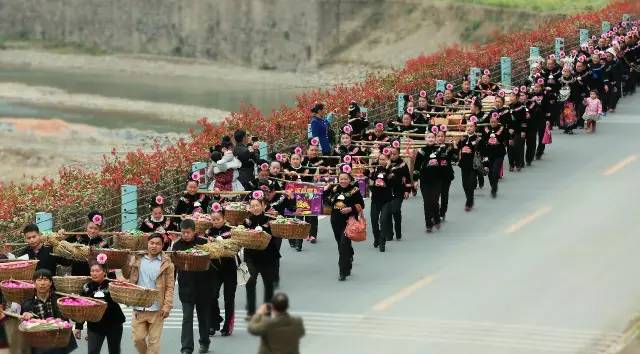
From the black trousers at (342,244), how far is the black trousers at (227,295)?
286 centimetres

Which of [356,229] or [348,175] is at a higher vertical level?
[348,175]

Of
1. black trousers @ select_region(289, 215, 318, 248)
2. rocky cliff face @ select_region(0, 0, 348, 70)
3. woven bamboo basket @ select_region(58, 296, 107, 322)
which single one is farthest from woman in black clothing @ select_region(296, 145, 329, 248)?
rocky cliff face @ select_region(0, 0, 348, 70)

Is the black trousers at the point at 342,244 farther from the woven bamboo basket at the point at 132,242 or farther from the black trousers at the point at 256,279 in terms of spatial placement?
the woven bamboo basket at the point at 132,242

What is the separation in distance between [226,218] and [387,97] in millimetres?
13056

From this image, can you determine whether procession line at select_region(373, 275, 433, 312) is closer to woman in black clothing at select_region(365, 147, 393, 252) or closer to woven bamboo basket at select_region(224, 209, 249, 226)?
woman in black clothing at select_region(365, 147, 393, 252)

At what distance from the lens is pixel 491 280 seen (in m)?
25.8

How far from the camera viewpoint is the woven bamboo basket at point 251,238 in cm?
2303

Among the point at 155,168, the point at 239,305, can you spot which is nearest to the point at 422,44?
the point at 155,168

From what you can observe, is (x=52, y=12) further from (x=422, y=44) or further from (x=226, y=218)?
(x=226, y=218)

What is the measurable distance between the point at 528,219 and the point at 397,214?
9.17 feet

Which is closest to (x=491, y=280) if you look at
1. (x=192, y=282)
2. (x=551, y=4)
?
(x=192, y=282)

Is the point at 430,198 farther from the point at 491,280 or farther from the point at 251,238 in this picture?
the point at 251,238

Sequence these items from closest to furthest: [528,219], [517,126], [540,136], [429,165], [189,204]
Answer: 1. [189,204]
2. [429,165]
3. [528,219]
4. [517,126]
5. [540,136]

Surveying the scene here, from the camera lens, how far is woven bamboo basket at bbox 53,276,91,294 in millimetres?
20906
